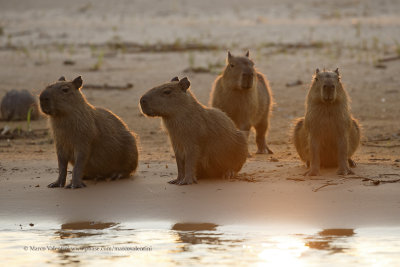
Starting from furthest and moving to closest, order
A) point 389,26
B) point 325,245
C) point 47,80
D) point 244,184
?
1. point 389,26
2. point 47,80
3. point 244,184
4. point 325,245

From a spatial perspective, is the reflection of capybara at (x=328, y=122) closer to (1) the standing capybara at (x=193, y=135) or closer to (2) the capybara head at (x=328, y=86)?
(2) the capybara head at (x=328, y=86)

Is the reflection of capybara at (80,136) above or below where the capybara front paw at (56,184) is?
above

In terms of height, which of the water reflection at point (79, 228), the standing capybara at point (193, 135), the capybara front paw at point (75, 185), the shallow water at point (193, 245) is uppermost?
the standing capybara at point (193, 135)

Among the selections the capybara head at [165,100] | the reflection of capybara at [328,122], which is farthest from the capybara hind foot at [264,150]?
the capybara head at [165,100]

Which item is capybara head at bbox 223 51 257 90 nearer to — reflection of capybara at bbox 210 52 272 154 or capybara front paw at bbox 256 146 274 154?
reflection of capybara at bbox 210 52 272 154

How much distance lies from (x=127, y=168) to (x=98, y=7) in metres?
18.5

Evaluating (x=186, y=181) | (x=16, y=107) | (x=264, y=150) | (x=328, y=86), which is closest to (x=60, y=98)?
(x=186, y=181)

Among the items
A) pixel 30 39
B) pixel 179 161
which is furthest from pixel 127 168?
pixel 30 39

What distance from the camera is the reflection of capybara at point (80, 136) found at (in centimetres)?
783

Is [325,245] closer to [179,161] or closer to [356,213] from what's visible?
[356,213]

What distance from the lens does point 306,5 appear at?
24750mm

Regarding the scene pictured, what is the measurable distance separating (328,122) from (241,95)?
2173 millimetres

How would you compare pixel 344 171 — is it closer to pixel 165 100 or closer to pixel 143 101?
pixel 165 100

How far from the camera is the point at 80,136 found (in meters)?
7.86
